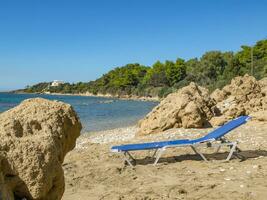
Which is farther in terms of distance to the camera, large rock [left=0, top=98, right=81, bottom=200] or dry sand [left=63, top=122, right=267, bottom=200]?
dry sand [left=63, top=122, right=267, bottom=200]

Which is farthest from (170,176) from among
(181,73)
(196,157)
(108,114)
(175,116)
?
(181,73)

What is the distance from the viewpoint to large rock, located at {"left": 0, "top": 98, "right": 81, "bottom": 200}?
3.16 meters

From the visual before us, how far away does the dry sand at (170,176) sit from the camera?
6.41m

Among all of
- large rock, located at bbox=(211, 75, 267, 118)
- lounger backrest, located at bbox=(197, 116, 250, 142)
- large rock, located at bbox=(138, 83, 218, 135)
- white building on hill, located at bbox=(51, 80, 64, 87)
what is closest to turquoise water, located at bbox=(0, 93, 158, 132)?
large rock, located at bbox=(211, 75, 267, 118)

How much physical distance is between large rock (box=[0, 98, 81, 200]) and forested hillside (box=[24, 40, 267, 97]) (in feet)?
163

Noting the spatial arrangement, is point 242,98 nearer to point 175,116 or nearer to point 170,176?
point 175,116

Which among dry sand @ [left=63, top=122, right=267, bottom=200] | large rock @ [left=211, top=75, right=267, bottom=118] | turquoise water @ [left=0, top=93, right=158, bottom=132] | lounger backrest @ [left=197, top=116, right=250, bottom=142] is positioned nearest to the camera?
dry sand @ [left=63, top=122, right=267, bottom=200]

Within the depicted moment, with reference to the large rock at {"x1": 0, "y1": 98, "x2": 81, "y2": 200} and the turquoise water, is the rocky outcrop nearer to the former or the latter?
the turquoise water

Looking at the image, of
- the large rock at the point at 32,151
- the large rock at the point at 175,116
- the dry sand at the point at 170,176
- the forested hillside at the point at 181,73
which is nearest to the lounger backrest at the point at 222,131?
the dry sand at the point at 170,176

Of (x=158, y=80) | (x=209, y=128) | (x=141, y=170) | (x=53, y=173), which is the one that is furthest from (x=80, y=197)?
(x=158, y=80)

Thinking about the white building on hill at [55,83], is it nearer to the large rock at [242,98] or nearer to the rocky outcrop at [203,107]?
the large rock at [242,98]

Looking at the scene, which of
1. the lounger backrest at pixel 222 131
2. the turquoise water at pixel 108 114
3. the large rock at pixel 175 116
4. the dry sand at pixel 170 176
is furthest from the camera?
the turquoise water at pixel 108 114

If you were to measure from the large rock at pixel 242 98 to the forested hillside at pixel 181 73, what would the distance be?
110 ft

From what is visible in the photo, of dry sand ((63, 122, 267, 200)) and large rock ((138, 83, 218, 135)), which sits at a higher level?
large rock ((138, 83, 218, 135))
